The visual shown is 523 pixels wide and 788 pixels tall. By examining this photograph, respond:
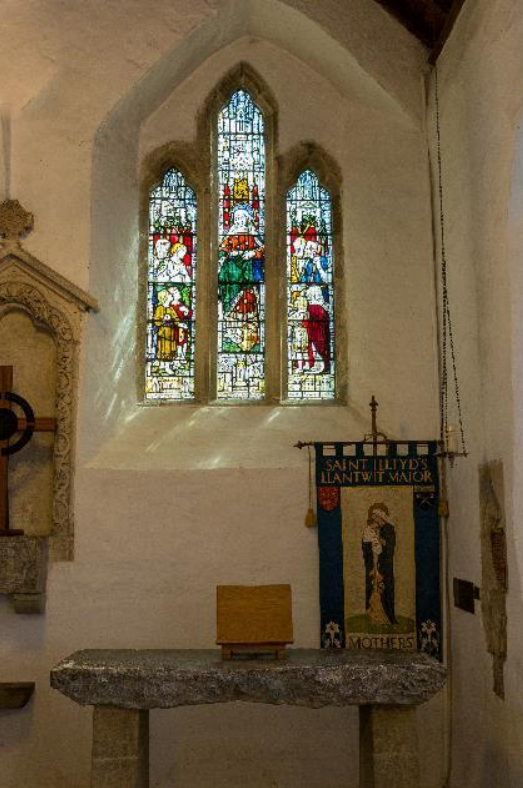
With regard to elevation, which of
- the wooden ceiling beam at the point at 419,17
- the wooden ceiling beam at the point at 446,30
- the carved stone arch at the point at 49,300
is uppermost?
the wooden ceiling beam at the point at 419,17

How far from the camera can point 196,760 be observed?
20.0 ft

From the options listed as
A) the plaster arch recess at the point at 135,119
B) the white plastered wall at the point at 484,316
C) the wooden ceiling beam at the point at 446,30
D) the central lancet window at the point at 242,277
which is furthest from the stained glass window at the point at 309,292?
the wooden ceiling beam at the point at 446,30

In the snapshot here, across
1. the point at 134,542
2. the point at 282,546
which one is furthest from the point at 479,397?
the point at 134,542

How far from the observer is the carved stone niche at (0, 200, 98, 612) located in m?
6.19

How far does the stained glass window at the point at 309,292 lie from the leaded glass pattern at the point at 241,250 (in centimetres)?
22

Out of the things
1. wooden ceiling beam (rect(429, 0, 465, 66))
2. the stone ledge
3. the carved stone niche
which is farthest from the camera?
the carved stone niche

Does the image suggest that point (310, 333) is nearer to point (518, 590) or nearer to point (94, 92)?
point (94, 92)

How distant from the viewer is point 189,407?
684 centimetres

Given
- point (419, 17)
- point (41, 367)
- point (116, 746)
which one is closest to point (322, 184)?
point (419, 17)

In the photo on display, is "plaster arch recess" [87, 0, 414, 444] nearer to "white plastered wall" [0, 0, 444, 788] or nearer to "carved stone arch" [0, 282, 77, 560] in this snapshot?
"white plastered wall" [0, 0, 444, 788]

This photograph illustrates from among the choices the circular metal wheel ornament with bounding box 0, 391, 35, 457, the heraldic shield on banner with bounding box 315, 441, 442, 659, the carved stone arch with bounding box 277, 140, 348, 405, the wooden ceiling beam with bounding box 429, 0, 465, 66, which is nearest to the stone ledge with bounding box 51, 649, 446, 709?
the heraldic shield on banner with bounding box 315, 441, 442, 659

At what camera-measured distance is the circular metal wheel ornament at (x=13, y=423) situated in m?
6.16

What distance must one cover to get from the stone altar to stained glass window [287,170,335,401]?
2.65 m

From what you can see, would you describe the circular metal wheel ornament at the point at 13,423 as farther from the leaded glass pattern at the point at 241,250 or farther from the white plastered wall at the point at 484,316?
the white plastered wall at the point at 484,316
